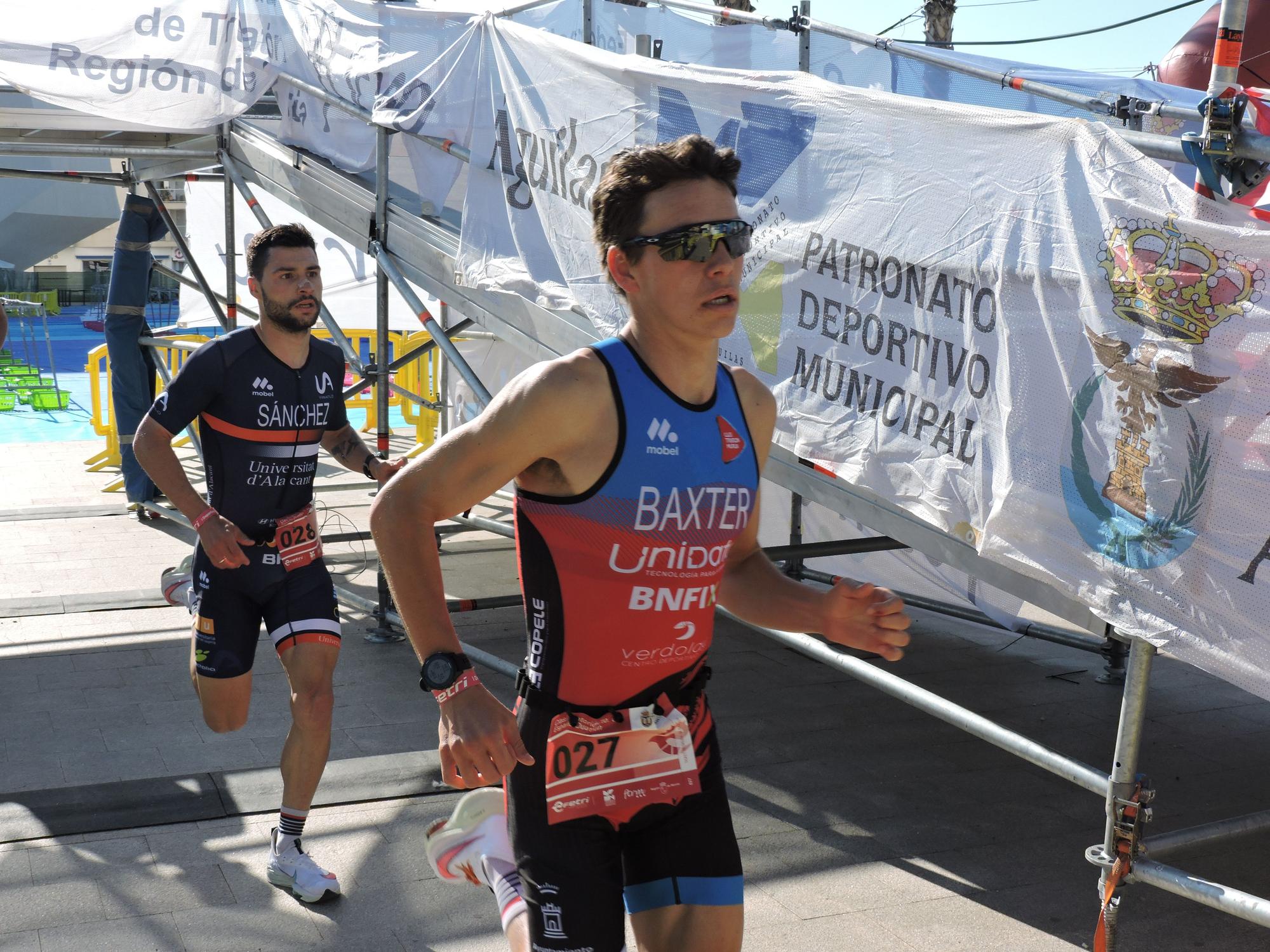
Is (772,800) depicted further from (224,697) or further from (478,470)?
(478,470)

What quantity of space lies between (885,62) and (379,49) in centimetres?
324

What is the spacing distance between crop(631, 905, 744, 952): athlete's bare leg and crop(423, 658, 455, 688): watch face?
0.70 m

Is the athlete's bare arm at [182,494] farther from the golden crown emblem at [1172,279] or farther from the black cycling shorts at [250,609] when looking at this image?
the golden crown emblem at [1172,279]

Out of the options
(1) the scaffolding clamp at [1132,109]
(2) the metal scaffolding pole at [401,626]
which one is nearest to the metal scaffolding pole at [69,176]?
(2) the metal scaffolding pole at [401,626]

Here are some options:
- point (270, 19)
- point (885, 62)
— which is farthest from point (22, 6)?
point (885, 62)

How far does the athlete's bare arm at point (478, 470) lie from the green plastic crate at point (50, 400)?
20.5 m

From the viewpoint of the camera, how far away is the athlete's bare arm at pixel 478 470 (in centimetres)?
236

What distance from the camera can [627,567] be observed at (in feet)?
8.29

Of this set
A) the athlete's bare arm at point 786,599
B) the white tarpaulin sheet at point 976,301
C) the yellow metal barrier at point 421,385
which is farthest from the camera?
the yellow metal barrier at point 421,385

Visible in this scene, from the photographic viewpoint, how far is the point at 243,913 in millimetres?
4238

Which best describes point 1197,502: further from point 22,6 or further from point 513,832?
point 22,6

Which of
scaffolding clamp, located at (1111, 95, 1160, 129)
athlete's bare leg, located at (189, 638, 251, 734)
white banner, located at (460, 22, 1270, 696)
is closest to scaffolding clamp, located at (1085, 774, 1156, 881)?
white banner, located at (460, 22, 1270, 696)

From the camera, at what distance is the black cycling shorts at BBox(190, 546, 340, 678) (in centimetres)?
Result: 473

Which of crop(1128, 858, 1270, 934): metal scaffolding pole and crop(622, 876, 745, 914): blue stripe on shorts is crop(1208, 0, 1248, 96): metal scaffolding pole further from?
crop(622, 876, 745, 914): blue stripe on shorts
